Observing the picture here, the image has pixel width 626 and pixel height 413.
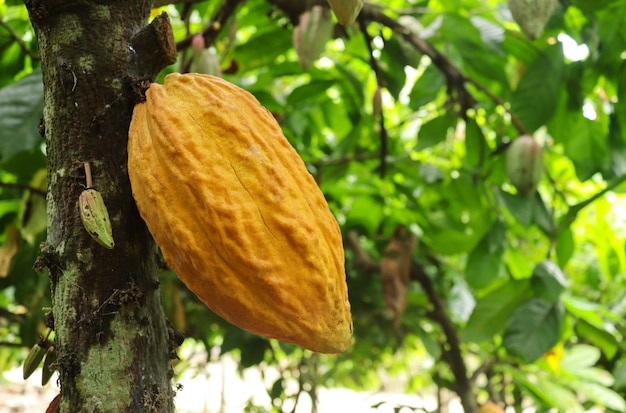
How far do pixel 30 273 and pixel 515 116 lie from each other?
1.15 m

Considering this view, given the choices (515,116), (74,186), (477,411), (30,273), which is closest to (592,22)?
(515,116)

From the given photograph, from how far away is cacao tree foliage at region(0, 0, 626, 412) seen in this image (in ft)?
4.32

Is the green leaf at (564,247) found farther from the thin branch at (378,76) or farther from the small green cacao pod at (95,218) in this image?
the small green cacao pod at (95,218)

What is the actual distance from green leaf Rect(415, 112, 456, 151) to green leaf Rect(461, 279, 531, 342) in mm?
406

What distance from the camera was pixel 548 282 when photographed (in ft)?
4.62

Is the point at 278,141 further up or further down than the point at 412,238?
further up

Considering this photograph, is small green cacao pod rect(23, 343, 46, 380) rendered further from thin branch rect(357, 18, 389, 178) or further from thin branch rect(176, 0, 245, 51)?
thin branch rect(357, 18, 389, 178)

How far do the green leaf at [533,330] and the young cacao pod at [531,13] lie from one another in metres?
0.66

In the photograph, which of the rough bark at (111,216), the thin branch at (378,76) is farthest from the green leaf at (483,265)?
the rough bark at (111,216)

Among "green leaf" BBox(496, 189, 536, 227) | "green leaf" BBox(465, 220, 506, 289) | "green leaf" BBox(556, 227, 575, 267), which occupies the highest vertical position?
"green leaf" BBox(496, 189, 536, 227)

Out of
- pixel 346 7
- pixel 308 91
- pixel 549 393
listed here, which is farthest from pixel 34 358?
pixel 549 393

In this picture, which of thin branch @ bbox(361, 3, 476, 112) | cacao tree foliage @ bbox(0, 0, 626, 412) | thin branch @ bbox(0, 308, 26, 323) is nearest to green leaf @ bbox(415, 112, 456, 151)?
cacao tree foliage @ bbox(0, 0, 626, 412)

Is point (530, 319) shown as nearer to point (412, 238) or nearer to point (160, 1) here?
point (412, 238)

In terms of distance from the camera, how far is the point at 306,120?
195cm
